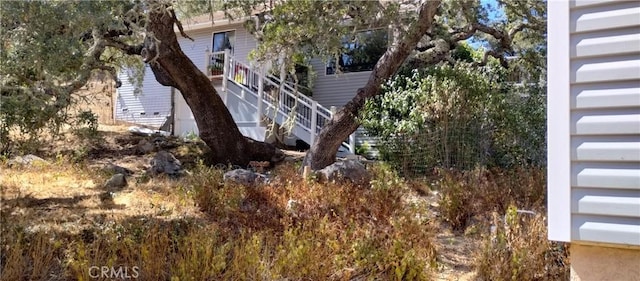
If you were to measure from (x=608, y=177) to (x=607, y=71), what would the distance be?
582 millimetres

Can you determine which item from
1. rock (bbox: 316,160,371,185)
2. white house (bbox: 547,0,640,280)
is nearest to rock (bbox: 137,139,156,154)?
rock (bbox: 316,160,371,185)

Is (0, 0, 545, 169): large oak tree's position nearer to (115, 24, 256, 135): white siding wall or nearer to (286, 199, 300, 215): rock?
(286, 199, 300, 215): rock

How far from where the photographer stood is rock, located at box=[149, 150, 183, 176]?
804cm

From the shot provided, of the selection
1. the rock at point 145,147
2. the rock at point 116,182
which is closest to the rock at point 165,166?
the rock at point 116,182

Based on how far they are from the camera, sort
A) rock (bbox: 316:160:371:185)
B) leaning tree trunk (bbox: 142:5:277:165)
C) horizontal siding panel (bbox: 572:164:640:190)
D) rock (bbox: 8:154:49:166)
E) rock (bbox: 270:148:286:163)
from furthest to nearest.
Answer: rock (bbox: 270:148:286:163) → leaning tree trunk (bbox: 142:5:277:165) → rock (bbox: 8:154:49:166) → rock (bbox: 316:160:371:185) → horizontal siding panel (bbox: 572:164:640:190)

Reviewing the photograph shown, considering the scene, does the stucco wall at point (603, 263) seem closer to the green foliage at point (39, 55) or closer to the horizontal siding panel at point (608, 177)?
the horizontal siding panel at point (608, 177)

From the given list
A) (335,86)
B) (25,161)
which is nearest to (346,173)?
(25,161)

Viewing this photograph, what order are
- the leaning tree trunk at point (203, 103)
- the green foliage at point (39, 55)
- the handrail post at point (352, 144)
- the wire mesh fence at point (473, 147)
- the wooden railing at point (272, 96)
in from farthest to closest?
the wooden railing at point (272, 96) < the handrail post at point (352, 144) < the leaning tree trunk at point (203, 103) < the wire mesh fence at point (473, 147) < the green foliage at point (39, 55)

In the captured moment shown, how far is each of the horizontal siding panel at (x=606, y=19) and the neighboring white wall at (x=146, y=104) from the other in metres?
14.8

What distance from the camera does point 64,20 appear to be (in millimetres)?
4699

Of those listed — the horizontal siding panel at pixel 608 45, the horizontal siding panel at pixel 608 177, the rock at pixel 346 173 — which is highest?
the horizontal siding panel at pixel 608 45

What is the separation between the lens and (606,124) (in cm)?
260

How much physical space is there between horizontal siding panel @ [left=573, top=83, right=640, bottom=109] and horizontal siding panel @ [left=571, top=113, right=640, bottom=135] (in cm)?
6

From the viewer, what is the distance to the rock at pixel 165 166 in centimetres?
804
